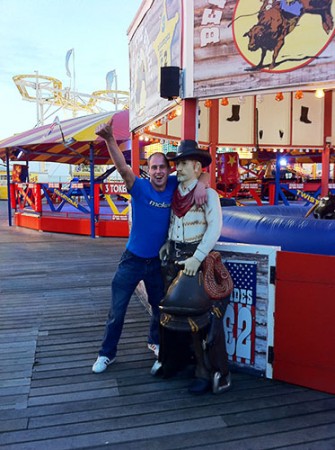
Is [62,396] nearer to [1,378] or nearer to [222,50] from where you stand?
[1,378]

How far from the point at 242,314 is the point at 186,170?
1150 mm

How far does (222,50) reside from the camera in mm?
3521

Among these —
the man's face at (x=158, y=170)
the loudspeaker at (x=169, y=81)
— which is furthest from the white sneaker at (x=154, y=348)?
the loudspeaker at (x=169, y=81)

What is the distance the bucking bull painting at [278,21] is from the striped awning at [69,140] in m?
6.48

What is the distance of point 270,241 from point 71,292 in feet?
10.1

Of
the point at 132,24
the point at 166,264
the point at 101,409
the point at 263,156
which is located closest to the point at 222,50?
the point at 166,264

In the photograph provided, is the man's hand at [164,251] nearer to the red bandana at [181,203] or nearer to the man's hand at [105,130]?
the red bandana at [181,203]

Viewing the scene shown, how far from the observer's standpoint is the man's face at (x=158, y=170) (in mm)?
2844

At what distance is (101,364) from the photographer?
3.08 m

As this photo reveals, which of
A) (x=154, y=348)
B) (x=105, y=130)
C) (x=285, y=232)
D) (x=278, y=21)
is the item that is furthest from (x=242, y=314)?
(x=278, y=21)

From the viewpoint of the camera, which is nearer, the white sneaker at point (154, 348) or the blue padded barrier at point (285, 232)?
the blue padded barrier at point (285, 232)

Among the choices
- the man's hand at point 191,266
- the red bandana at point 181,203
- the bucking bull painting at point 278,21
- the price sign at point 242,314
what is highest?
the bucking bull painting at point 278,21

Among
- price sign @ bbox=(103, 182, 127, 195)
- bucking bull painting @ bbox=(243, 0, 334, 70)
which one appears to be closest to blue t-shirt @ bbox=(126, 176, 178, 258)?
bucking bull painting @ bbox=(243, 0, 334, 70)

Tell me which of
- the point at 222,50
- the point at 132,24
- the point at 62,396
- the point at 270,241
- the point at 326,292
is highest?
the point at 132,24
